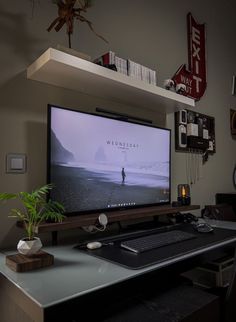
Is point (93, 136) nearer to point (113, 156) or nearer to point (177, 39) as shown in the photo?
point (113, 156)

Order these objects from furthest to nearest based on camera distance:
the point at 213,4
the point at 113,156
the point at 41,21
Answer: the point at 213,4, the point at 113,156, the point at 41,21

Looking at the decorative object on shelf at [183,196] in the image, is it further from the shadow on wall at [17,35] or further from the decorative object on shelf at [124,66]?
the shadow on wall at [17,35]

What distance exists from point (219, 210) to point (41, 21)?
224cm

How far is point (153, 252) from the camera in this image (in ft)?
4.22

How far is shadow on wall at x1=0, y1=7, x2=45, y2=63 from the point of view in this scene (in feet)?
5.04

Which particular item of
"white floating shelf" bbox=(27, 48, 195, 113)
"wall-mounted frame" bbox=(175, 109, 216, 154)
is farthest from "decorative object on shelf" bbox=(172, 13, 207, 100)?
"white floating shelf" bbox=(27, 48, 195, 113)

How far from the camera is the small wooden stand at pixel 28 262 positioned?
104cm

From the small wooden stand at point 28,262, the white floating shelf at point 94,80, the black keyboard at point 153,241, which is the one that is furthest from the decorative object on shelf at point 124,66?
the small wooden stand at point 28,262

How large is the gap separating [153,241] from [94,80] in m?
1.03

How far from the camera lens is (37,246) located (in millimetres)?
1147

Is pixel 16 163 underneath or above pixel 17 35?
underneath

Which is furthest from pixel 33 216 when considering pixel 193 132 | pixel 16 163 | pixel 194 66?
pixel 194 66

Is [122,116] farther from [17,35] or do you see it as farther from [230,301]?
[230,301]

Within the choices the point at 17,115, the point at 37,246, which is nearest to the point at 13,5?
the point at 17,115
